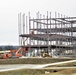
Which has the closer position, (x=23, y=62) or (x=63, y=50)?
(x=23, y=62)

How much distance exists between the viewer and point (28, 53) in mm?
72500

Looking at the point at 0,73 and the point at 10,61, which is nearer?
the point at 0,73

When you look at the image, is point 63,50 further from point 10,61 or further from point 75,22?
point 10,61

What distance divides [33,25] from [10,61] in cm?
1917

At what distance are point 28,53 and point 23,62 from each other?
15.8 meters

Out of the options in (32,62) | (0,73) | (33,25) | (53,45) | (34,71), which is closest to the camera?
(0,73)

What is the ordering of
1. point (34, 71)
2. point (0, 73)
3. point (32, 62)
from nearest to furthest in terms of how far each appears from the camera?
point (0, 73), point (34, 71), point (32, 62)

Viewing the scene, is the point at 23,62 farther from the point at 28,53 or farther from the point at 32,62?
the point at 28,53

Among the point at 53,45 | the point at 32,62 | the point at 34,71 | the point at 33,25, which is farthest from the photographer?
the point at 33,25

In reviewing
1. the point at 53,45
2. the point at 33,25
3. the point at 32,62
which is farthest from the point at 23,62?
the point at 33,25

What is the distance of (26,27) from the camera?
7538 centimetres

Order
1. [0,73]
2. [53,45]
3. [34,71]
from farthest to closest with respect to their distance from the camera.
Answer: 1. [53,45]
2. [34,71]
3. [0,73]

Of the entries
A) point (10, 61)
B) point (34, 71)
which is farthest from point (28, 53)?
point (34, 71)

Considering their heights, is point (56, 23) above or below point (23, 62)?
above
